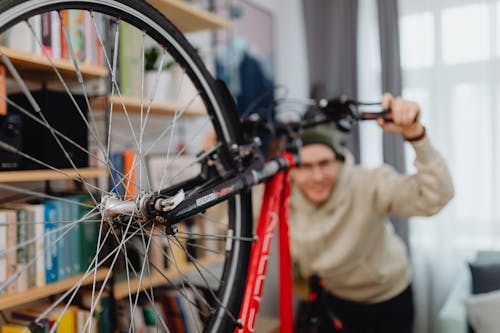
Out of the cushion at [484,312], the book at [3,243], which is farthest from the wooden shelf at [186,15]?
the cushion at [484,312]

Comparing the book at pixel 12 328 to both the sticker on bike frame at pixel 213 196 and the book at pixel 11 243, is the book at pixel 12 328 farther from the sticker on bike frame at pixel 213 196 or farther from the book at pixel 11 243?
the sticker on bike frame at pixel 213 196

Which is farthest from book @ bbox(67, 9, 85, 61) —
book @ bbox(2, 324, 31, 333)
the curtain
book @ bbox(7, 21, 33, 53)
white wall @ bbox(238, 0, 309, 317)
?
the curtain

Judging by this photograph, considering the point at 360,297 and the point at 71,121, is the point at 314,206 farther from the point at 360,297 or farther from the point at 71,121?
→ the point at 71,121

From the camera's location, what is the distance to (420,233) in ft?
7.18

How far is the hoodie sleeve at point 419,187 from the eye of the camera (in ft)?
4.16

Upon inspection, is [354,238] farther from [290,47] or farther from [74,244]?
[290,47]

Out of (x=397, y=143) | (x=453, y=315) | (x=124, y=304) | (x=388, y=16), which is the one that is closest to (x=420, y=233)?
(x=397, y=143)

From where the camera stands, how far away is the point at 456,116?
2.08 meters

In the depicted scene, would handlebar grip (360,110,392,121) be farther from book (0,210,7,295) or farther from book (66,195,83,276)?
book (0,210,7,295)

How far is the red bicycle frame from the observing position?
3.10 ft

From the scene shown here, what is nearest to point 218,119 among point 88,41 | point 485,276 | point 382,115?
point 382,115

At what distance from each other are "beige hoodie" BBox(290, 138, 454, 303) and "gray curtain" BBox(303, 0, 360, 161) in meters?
0.61

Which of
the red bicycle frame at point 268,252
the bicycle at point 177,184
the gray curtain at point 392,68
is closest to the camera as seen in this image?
the bicycle at point 177,184

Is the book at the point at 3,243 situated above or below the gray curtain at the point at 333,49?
below
